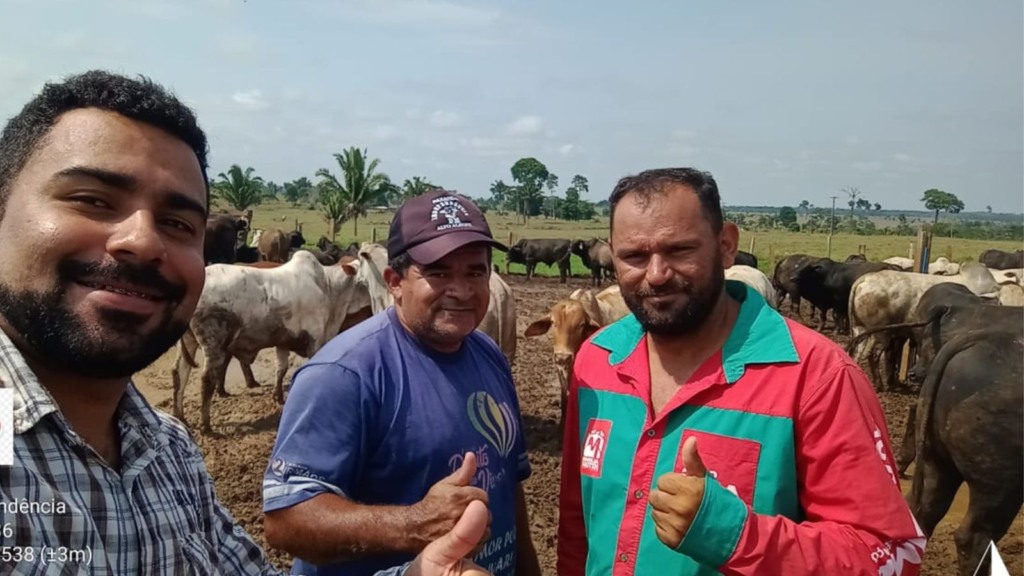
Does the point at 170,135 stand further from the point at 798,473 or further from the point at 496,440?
the point at 798,473

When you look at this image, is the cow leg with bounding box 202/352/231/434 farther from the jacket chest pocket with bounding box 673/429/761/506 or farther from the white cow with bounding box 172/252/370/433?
the jacket chest pocket with bounding box 673/429/761/506

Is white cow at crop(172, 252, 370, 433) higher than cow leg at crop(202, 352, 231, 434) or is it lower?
higher

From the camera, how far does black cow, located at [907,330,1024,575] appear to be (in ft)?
15.9

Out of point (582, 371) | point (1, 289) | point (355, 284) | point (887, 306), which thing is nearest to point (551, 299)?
point (887, 306)

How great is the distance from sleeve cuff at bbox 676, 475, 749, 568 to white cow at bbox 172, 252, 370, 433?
7.73 meters

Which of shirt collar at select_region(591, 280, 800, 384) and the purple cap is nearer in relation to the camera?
shirt collar at select_region(591, 280, 800, 384)

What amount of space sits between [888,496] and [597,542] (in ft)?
3.18

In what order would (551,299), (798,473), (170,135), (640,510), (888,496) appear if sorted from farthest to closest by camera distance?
1. (551,299)
2. (640,510)
3. (798,473)
4. (888,496)
5. (170,135)

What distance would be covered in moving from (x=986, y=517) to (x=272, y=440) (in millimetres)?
7220

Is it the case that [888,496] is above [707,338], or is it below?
below

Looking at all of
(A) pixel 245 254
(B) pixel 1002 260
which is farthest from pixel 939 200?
(A) pixel 245 254

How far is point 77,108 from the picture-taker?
1.55m

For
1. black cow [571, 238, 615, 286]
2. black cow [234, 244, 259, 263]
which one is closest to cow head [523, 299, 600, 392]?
black cow [234, 244, 259, 263]

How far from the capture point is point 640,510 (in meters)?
2.38
